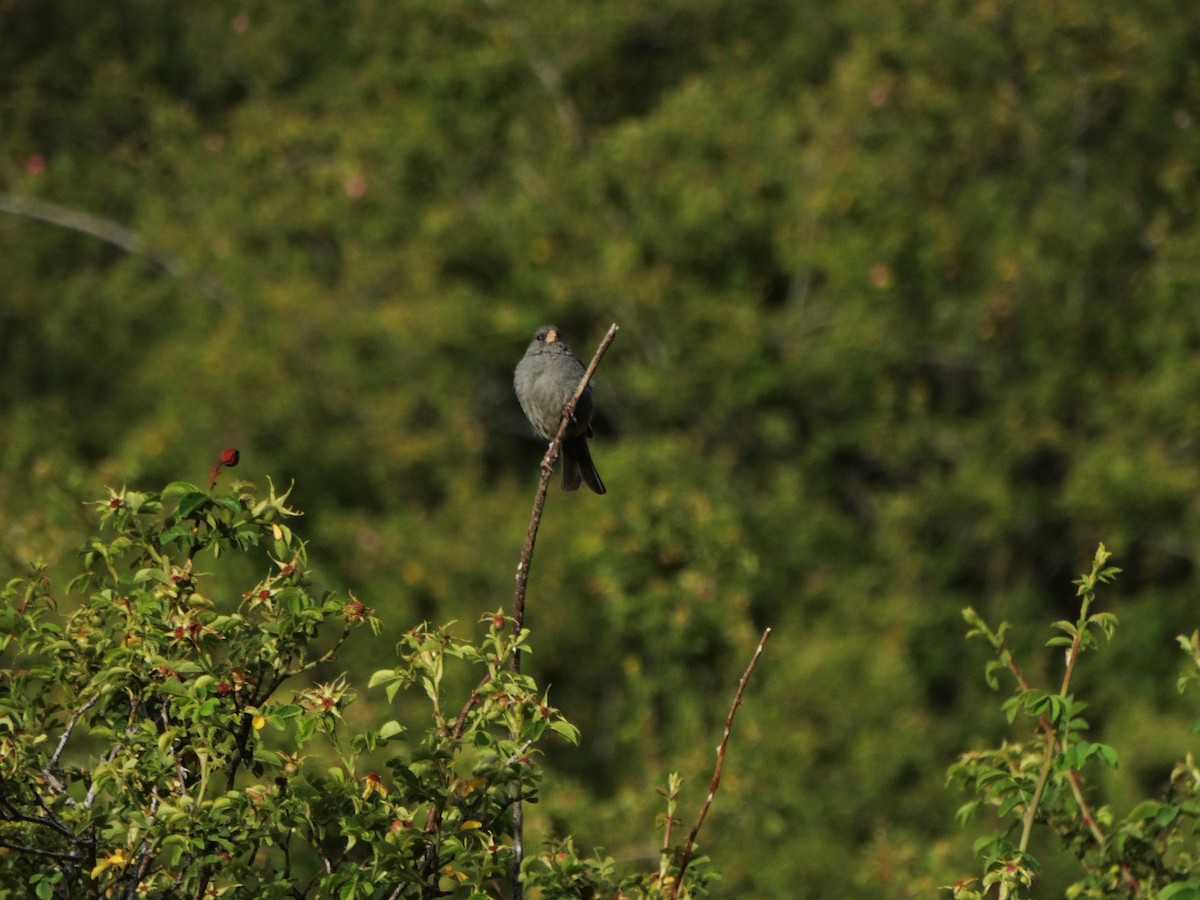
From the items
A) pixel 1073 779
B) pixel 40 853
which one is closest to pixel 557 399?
pixel 1073 779

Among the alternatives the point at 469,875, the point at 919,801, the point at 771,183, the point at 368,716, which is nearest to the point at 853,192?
the point at 771,183

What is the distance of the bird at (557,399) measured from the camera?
764 cm

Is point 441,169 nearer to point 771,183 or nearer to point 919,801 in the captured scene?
point 771,183

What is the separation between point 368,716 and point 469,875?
822cm

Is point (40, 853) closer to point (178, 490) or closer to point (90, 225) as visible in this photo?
point (178, 490)

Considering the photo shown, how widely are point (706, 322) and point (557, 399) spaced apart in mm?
8442

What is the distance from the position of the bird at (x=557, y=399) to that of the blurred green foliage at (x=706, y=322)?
558 cm

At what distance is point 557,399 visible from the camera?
7.70 metres

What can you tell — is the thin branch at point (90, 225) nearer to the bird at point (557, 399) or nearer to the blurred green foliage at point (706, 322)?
the blurred green foliage at point (706, 322)

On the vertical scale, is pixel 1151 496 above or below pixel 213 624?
below

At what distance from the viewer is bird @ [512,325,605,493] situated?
25.1ft

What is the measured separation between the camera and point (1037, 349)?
16.3m

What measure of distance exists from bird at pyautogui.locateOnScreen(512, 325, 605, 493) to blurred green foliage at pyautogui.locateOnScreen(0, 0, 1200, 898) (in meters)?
5.58

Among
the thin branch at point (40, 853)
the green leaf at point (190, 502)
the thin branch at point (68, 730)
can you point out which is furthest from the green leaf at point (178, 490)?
the thin branch at point (40, 853)
